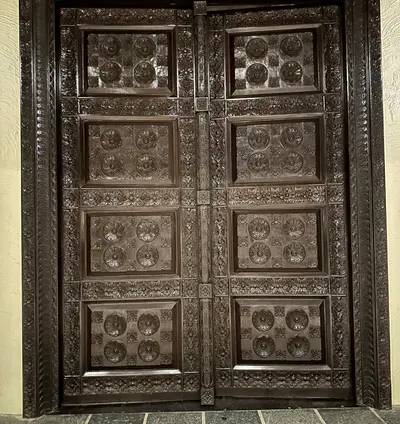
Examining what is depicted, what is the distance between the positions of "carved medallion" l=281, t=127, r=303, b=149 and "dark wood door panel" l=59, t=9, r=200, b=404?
0.51 metres

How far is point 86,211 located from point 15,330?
0.71 metres

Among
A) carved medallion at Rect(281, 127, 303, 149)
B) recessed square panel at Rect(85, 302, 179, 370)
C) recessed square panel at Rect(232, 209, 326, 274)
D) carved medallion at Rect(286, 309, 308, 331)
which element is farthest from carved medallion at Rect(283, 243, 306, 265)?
recessed square panel at Rect(85, 302, 179, 370)

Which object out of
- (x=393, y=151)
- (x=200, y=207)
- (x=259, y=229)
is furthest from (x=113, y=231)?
(x=393, y=151)

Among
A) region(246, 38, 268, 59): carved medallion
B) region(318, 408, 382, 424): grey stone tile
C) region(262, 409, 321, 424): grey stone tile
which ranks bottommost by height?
region(262, 409, 321, 424): grey stone tile

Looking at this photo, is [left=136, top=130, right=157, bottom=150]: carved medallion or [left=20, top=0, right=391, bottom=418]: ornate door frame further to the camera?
[left=136, top=130, right=157, bottom=150]: carved medallion

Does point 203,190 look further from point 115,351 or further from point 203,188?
point 115,351

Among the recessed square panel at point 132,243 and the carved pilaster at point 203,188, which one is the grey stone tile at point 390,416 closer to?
the carved pilaster at point 203,188

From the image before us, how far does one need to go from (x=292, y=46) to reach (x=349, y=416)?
196cm

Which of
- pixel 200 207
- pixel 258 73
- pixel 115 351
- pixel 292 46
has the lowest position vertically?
pixel 115 351

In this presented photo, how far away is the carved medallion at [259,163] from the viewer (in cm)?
234

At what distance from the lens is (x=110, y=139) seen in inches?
91.5

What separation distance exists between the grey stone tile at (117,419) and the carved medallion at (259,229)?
112 cm

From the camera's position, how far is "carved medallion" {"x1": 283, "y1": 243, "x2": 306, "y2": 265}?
2.31 m

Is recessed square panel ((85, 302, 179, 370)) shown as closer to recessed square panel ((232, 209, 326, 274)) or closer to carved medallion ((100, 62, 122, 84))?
recessed square panel ((232, 209, 326, 274))
